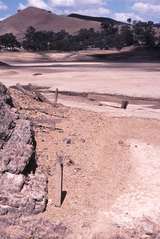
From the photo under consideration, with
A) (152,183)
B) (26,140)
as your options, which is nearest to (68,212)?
(26,140)

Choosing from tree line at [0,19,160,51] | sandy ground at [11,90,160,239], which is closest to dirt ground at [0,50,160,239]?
sandy ground at [11,90,160,239]

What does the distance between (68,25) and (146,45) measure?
1943 inches

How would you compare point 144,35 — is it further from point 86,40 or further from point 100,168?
point 100,168

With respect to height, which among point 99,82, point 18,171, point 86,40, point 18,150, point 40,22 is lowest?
point 86,40

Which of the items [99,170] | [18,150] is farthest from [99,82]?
[18,150]

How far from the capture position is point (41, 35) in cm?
9806

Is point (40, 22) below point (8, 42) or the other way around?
the other way around

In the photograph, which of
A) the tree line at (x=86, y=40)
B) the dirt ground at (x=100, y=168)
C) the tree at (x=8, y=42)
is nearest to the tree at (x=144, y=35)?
the tree line at (x=86, y=40)

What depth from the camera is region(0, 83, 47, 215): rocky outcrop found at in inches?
393

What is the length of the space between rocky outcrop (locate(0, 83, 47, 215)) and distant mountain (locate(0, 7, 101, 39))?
11818cm

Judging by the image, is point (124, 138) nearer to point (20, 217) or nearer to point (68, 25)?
point (20, 217)

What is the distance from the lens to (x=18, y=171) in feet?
34.4

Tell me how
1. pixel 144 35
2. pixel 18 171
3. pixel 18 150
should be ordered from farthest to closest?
pixel 144 35 < pixel 18 150 < pixel 18 171

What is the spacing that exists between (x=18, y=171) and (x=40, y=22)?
131m
